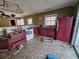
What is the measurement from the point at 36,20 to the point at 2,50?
4.16 metres

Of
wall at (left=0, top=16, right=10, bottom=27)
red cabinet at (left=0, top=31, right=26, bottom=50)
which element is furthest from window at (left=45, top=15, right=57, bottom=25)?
wall at (left=0, top=16, right=10, bottom=27)

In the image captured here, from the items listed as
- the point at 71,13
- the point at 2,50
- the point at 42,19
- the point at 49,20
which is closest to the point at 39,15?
the point at 42,19

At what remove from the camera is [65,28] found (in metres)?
3.61

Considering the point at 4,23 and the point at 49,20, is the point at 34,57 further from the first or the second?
the point at 4,23

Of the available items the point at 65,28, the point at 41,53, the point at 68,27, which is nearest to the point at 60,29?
the point at 65,28

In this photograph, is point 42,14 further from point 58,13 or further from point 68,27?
point 68,27

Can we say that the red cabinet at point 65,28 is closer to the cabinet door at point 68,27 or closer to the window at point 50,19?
the cabinet door at point 68,27

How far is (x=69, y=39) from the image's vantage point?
3609mm

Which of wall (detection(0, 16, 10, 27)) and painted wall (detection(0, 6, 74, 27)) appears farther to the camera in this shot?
wall (detection(0, 16, 10, 27))

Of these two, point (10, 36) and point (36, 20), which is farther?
point (36, 20)

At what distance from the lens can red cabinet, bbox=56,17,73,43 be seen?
11.4ft

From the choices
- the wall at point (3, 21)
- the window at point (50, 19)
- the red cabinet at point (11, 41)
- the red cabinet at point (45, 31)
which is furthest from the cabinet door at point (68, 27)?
the wall at point (3, 21)

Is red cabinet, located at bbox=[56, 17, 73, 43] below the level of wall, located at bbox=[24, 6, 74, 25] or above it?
below

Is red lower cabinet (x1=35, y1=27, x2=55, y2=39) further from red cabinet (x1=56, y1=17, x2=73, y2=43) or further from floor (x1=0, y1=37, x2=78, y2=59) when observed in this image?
floor (x1=0, y1=37, x2=78, y2=59)
